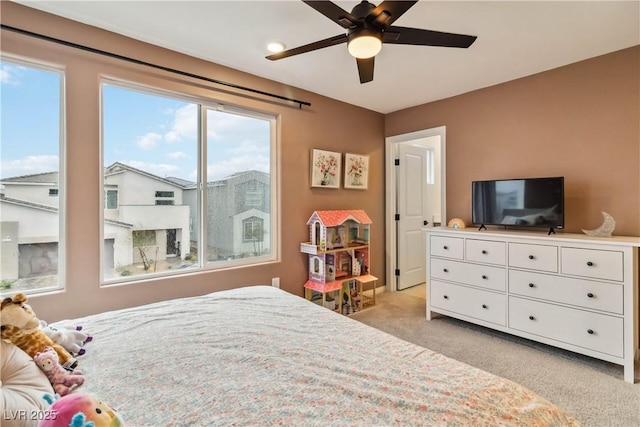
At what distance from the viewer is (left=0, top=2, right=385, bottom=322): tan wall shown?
6.66ft

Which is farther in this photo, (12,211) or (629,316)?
(629,316)

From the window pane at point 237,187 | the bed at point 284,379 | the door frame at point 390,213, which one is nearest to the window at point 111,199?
the window pane at point 237,187

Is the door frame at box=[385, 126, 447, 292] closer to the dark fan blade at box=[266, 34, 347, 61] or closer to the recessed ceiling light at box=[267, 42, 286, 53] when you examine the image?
the recessed ceiling light at box=[267, 42, 286, 53]

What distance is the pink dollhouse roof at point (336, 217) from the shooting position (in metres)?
3.27

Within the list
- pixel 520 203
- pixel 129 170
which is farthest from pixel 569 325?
pixel 129 170

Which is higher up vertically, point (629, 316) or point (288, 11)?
point (288, 11)

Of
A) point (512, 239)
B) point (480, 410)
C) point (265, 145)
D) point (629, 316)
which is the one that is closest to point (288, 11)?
point (265, 145)

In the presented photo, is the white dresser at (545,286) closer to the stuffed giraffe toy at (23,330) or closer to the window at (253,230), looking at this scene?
the window at (253,230)

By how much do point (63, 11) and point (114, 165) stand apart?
1.03m

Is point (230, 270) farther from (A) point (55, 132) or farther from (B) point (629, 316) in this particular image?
(B) point (629, 316)

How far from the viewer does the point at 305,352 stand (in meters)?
1.26

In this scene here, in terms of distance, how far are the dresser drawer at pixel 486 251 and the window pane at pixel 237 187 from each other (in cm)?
202

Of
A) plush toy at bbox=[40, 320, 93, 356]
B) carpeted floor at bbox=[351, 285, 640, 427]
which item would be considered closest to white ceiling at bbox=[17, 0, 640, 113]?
plush toy at bbox=[40, 320, 93, 356]

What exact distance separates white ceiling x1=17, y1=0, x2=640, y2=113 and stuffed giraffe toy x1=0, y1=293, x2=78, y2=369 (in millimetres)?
1887
